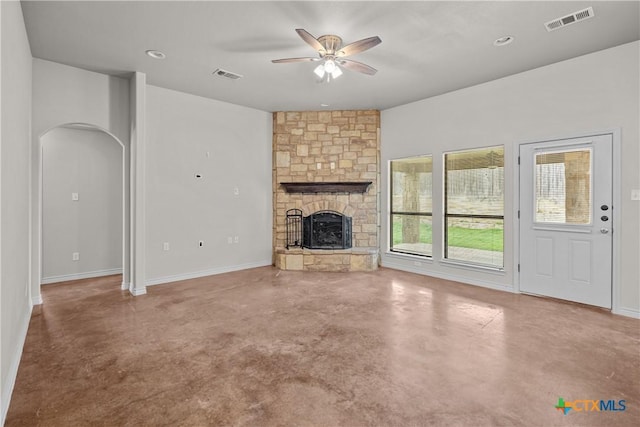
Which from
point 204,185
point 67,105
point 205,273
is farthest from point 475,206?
point 67,105

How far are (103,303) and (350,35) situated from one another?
169 inches

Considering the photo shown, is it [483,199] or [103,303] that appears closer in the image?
[103,303]

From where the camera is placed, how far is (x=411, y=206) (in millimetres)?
6121

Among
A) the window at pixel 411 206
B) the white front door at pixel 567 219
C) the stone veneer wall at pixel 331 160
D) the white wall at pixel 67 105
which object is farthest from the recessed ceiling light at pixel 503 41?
the white wall at pixel 67 105

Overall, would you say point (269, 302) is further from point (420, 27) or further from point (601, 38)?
point (601, 38)

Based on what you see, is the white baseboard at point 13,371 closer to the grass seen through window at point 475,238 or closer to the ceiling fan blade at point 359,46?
the ceiling fan blade at point 359,46

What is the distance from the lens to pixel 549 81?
4215 millimetres

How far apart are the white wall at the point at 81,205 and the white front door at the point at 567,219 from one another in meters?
6.47

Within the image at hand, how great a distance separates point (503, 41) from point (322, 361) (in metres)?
3.72

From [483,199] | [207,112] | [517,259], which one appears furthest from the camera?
[207,112]

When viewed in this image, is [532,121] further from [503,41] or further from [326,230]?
[326,230]

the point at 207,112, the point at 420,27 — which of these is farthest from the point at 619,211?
the point at 207,112

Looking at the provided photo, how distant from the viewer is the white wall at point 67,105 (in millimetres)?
4012

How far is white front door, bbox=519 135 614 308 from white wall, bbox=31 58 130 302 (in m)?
5.66
